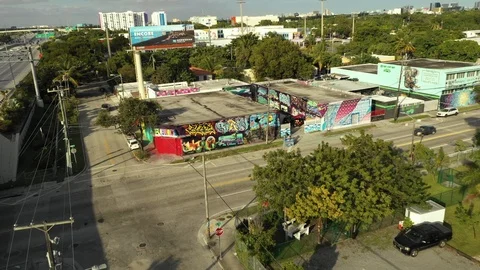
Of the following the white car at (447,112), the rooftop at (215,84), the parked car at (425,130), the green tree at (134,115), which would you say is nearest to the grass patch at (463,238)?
the parked car at (425,130)

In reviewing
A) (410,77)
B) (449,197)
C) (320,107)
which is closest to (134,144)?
(320,107)

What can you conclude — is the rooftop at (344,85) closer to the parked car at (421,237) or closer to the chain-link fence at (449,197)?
the chain-link fence at (449,197)

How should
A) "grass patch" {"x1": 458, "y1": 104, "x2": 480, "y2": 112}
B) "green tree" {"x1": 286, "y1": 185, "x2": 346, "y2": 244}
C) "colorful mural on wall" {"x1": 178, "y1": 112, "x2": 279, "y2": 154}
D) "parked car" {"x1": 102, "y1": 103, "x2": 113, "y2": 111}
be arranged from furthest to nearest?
1. "parked car" {"x1": 102, "y1": 103, "x2": 113, "y2": 111}
2. "grass patch" {"x1": 458, "y1": 104, "x2": 480, "y2": 112}
3. "colorful mural on wall" {"x1": 178, "y1": 112, "x2": 279, "y2": 154}
4. "green tree" {"x1": 286, "y1": 185, "x2": 346, "y2": 244}

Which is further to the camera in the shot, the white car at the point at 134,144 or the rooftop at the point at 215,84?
the rooftop at the point at 215,84

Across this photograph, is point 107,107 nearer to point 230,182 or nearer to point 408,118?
point 230,182

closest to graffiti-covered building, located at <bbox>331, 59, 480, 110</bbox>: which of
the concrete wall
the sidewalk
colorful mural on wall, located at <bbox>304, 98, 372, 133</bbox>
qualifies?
colorful mural on wall, located at <bbox>304, 98, 372, 133</bbox>

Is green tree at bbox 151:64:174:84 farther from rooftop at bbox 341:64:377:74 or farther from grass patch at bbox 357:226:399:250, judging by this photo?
grass patch at bbox 357:226:399:250
